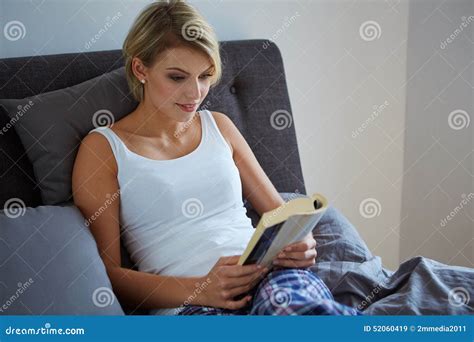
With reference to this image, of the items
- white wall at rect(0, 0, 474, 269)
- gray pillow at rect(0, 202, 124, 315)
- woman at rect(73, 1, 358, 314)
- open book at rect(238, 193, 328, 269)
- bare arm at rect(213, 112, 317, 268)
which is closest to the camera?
open book at rect(238, 193, 328, 269)

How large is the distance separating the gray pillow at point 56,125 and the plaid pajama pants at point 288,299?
1.24 ft

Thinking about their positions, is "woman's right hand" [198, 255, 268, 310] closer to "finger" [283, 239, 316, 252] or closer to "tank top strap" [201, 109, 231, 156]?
"finger" [283, 239, 316, 252]

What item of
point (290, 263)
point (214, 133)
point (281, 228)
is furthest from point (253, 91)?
point (281, 228)

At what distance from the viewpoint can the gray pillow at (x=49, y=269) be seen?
50.6 inches

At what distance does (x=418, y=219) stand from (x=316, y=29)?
2.16 ft

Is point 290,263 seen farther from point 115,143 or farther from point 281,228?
point 115,143

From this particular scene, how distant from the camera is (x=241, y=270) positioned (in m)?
1.31

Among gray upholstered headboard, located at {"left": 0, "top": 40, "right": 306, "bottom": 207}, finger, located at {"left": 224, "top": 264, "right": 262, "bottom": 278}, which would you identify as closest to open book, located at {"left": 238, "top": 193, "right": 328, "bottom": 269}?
finger, located at {"left": 224, "top": 264, "right": 262, "bottom": 278}

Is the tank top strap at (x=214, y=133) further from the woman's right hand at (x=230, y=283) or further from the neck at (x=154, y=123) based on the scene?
the woman's right hand at (x=230, y=283)

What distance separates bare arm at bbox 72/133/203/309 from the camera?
55.4 inches

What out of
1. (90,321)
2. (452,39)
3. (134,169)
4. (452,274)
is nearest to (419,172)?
(452,39)

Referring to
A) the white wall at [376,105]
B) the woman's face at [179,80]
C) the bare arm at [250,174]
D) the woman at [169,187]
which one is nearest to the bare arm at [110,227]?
the woman at [169,187]

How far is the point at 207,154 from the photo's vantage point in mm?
1554

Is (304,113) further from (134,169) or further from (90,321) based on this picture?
(90,321)
